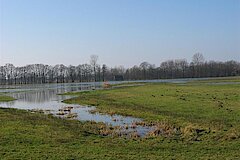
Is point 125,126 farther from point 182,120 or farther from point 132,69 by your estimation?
point 132,69

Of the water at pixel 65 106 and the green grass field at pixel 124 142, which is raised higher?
the green grass field at pixel 124 142

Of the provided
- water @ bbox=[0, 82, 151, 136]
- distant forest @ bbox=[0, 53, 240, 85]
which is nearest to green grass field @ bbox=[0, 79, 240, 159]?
water @ bbox=[0, 82, 151, 136]

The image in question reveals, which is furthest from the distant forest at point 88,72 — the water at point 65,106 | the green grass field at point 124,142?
the green grass field at point 124,142

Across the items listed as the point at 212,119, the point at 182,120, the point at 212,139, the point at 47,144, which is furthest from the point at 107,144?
the point at 212,119

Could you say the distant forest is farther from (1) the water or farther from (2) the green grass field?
(2) the green grass field

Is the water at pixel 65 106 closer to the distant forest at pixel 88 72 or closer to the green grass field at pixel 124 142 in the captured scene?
the green grass field at pixel 124 142

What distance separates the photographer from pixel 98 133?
1819 centimetres

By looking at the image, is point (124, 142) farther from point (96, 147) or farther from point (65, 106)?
point (65, 106)

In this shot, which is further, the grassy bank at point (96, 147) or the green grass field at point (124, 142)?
the green grass field at point (124, 142)

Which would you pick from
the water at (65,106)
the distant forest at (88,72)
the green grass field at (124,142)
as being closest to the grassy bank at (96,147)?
the green grass field at (124,142)

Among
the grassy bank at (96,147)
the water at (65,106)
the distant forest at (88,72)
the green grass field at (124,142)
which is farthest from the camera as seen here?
the distant forest at (88,72)

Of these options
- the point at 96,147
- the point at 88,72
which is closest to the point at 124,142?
the point at 96,147

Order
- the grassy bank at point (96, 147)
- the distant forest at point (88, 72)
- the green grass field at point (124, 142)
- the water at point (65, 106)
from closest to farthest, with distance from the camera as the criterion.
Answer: the grassy bank at point (96, 147) < the green grass field at point (124, 142) < the water at point (65, 106) < the distant forest at point (88, 72)

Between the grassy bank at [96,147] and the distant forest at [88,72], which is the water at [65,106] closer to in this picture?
the grassy bank at [96,147]
